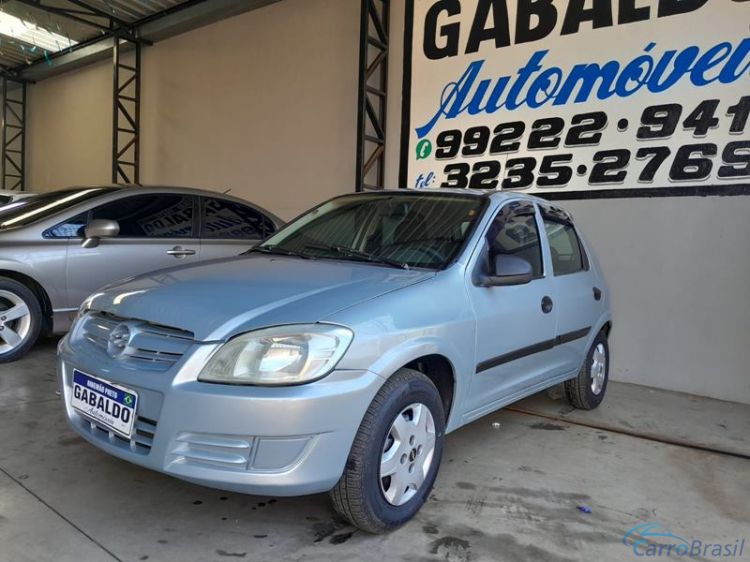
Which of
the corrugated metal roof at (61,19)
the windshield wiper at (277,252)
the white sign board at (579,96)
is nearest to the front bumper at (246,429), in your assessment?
the windshield wiper at (277,252)

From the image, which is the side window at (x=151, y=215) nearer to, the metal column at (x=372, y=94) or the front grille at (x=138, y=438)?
the metal column at (x=372, y=94)

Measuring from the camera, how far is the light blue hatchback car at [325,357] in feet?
6.64

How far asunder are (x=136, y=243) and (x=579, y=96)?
14.3 feet

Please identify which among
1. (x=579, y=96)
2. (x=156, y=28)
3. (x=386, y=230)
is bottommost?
(x=386, y=230)

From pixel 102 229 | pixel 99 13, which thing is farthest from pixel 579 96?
pixel 99 13

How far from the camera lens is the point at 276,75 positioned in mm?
8414

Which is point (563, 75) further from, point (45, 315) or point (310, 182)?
point (45, 315)

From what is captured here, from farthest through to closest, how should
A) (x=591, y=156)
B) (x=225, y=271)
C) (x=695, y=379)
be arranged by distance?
(x=591, y=156) → (x=695, y=379) → (x=225, y=271)

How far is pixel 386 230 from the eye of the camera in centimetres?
323

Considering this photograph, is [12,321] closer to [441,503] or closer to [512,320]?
[441,503]

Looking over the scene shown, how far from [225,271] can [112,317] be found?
1.77ft

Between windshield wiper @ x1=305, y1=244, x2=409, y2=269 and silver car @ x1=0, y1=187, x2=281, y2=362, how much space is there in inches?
75.0

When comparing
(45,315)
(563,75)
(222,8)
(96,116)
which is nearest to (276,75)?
(222,8)

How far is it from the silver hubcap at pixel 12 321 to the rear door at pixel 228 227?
149cm
